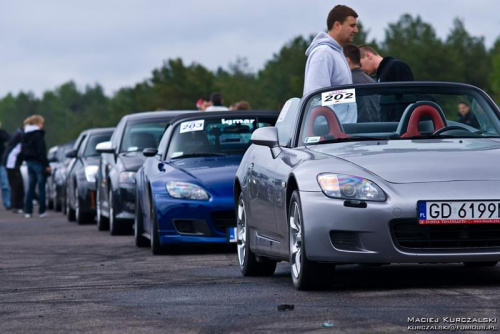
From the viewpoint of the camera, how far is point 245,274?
10.1 metres

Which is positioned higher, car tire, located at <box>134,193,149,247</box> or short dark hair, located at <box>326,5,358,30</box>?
short dark hair, located at <box>326,5,358,30</box>

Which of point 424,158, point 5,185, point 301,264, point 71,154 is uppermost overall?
point 424,158

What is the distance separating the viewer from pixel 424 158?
26.7 feet

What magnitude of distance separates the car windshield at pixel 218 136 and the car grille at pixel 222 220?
1.19m

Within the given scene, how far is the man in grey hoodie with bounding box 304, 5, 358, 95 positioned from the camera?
10711 millimetres

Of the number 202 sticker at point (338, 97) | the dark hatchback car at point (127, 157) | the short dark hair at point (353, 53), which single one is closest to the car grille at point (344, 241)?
the number 202 sticker at point (338, 97)

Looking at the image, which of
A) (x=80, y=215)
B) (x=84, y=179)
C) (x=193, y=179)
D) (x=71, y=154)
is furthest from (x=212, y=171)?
(x=71, y=154)

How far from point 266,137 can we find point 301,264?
128 cm

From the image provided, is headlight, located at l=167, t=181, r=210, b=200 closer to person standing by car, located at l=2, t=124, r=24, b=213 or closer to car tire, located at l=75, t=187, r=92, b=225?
car tire, located at l=75, t=187, r=92, b=225

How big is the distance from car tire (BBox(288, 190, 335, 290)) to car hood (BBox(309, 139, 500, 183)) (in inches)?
16.9

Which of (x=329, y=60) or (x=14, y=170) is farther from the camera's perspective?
(x=14, y=170)

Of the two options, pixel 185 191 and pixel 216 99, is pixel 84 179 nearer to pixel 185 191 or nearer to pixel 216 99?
pixel 216 99

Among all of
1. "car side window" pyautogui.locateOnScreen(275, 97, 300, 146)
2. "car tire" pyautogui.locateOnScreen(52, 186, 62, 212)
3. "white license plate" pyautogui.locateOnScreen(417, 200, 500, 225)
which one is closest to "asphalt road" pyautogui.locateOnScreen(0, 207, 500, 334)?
"white license plate" pyautogui.locateOnScreen(417, 200, 500, 225)

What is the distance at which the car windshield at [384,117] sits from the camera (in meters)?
8.95
